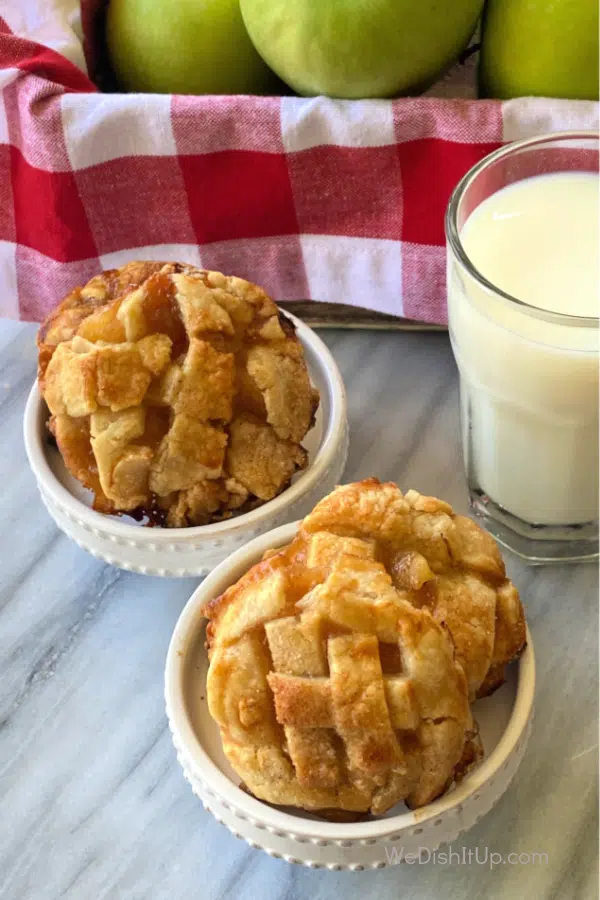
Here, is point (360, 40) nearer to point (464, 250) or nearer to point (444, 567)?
point (464, 250)

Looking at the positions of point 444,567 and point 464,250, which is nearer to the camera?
point 444,567

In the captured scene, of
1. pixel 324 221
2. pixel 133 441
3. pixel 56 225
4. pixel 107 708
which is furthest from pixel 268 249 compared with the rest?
pixel 107 708

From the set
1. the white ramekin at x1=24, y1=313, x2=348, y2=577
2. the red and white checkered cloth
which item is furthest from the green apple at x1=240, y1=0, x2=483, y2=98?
A: the white ramekin at x1=24, y1=313, x2=348, y2=577

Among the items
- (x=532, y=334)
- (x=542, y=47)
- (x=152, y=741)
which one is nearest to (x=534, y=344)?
(x=532, y=334)

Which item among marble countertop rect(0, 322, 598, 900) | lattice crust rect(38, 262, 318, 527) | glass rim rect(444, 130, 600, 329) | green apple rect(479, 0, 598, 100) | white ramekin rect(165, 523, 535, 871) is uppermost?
green apple rect(479, 0, 598, 100)

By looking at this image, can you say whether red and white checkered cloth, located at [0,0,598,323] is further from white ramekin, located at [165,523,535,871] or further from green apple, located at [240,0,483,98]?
white ramekin, located at [165,523,535,871]
